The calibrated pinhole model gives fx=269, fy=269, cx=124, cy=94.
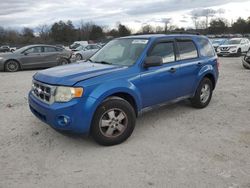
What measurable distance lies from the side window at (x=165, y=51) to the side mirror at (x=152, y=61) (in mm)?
315

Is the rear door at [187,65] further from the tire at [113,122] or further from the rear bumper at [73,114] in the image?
the rear bumper at [73,114]

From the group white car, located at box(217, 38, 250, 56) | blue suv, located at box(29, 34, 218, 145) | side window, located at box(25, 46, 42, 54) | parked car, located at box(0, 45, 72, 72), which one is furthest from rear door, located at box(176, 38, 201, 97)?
white car, located at box(217, 38, 250, 56)

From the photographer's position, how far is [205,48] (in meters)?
6.32

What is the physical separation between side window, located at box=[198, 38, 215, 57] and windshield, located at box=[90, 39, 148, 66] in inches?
69.4

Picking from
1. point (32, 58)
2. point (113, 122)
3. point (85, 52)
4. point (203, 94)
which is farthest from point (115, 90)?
point (85, 52)

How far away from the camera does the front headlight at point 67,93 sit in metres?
3.89

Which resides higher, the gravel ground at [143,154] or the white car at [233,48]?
the white car at [233,48]

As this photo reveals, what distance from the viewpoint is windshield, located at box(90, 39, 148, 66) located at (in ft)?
16.0

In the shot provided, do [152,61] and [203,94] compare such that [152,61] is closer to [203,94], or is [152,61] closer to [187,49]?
[187,49]

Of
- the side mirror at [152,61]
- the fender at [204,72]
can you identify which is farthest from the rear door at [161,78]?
the fender at [204,72]

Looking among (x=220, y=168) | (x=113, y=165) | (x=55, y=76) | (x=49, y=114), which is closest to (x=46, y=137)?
(x=49, y=114)

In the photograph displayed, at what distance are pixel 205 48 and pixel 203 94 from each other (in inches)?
42.5

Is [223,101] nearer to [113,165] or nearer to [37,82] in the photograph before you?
[113,165]

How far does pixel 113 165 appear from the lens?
3.74 meters
